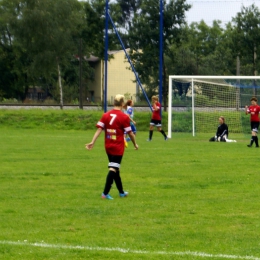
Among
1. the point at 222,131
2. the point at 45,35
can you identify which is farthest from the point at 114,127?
the point at 45,35

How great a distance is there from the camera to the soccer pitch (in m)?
7.27

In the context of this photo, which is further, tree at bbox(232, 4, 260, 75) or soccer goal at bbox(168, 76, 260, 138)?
tree at bbox(232, 4, 260, 75)

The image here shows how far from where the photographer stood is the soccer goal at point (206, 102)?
98.2ft

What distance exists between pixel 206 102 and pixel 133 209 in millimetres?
20646

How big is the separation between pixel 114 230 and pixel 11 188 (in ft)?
13.9

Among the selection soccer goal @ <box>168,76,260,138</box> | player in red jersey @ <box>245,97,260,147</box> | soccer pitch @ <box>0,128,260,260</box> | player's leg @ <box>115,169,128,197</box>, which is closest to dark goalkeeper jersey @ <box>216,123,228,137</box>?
soccer goal @ <box>168,76,260,138</box>

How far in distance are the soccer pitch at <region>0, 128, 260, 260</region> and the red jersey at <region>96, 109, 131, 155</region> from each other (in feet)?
2.82

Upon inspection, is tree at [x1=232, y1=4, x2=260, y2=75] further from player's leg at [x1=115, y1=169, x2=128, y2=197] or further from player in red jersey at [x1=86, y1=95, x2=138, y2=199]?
player in red jersey at [x1=86, y1=95, x2=138, y2=199]

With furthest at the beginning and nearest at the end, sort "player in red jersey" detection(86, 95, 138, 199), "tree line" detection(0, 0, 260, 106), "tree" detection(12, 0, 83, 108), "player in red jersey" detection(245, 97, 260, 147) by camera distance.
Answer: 1. "tree" detection(12, 0, 83, 108)
2. "tree line" detection(0, 0, 260, 106)
3. "player in red jersey" detection(245, 97, 260, 147)
4. "player in red jersey" detection(86, 95, 138, 199)

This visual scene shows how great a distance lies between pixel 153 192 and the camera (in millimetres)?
11711

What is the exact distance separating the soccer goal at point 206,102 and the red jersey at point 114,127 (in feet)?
62.3

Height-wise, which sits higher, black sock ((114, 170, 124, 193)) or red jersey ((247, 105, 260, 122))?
red jersey ((247, 105, 260, 122))

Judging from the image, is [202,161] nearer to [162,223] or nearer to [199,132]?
[162,223]

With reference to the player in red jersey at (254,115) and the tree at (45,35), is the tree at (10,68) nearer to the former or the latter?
the tree at (45,35)
